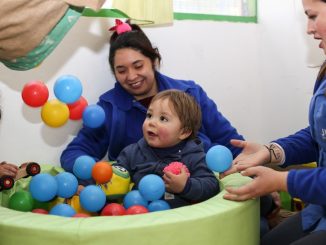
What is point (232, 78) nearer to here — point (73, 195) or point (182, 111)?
point (182, 111)

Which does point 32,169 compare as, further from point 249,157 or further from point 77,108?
point 249,157

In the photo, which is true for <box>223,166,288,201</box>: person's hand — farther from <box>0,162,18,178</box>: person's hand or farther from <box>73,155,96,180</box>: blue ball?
<box>0,162,18,178</box>: person's hand

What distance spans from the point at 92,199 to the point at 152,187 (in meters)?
0.16

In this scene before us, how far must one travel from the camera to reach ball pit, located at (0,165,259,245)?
2.81 ft

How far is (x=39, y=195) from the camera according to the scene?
1.19m

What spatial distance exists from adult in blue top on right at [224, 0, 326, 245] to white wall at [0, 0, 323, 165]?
2.54 ft

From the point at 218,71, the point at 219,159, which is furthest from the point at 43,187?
the point at 218,71

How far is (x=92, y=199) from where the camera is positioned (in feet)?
3.66

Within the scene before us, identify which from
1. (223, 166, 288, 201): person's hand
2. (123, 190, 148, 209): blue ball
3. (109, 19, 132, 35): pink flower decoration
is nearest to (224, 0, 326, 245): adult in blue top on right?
(223, 166, 288, 201): person's hand

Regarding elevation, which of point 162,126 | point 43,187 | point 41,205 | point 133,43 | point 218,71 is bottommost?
point 41,205

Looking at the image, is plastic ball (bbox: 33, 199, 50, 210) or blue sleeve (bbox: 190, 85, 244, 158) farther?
blue sleeve (bbox: 190, 85, 244, 158)

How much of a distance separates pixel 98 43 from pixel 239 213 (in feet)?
3.36

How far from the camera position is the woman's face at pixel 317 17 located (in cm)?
95

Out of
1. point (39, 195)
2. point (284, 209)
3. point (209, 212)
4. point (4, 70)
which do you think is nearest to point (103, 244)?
point (209, 212)
